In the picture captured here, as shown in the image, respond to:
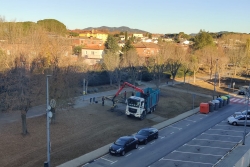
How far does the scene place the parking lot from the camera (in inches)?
733

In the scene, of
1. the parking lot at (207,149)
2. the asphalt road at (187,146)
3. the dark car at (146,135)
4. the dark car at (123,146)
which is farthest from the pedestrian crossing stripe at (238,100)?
Answer: the dark car at (123,146)

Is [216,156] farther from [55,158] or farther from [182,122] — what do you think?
[55,158]

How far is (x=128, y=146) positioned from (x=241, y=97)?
3079 centimetres

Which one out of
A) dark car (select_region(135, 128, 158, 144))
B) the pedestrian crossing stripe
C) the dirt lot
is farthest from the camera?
the pedestrian crossing stripe

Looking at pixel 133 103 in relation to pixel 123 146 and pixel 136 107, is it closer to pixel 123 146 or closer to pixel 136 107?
pixel 136 107

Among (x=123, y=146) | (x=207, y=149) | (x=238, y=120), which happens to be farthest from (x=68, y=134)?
(x=238, y=120)

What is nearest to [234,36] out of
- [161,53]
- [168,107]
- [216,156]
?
[161,53]

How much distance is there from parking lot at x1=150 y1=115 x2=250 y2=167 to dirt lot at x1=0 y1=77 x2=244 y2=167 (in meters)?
5.33

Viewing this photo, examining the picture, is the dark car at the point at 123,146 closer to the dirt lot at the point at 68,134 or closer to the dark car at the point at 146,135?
the dark car at the point at 146,135

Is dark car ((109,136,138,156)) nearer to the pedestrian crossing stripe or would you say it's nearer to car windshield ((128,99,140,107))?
car windshield ((128,99,140,107))

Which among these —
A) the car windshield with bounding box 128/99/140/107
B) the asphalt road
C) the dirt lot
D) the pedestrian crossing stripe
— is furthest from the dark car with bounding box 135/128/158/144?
the pedestrian crossing stripe

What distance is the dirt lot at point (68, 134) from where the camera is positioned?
18.1 metres

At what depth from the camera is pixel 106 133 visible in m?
23.6

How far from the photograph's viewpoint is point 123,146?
19.4 meters
